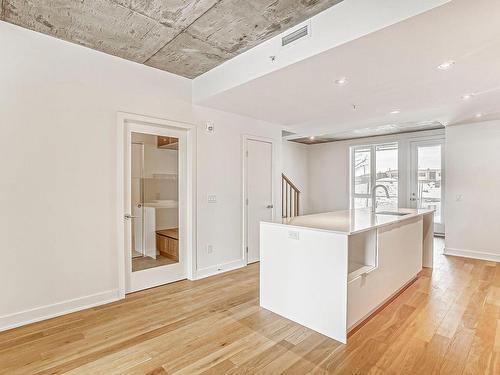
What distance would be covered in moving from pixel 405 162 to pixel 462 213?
6.51 ft

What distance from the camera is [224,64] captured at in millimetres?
3244

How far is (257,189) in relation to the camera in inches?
183

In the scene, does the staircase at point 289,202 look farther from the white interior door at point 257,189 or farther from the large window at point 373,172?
the large window at point 373,172

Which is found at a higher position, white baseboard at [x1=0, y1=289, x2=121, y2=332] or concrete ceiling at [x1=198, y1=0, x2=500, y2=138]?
concrete ceiling at [x1=198, y1=0, x2=500, y2=138]

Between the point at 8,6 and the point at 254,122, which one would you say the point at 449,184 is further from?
the point at 8,6

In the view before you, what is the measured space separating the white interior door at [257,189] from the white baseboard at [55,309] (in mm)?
2155

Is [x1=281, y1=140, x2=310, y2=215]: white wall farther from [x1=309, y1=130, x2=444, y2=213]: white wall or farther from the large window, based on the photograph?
the large window

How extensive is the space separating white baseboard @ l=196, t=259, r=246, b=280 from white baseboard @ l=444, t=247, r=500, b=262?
151 inches

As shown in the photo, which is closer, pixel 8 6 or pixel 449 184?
pixel 8 6

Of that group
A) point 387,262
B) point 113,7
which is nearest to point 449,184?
point 387,262

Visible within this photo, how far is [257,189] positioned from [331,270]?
8.19 feet

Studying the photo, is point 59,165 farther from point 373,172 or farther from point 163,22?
point 373,172

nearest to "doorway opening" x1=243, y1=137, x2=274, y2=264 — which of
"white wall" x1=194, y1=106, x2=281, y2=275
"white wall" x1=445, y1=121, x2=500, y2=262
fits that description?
"white wall" x1=194, y1=106, x2=281, y2=275

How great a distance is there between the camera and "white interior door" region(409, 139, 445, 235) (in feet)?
20.7
